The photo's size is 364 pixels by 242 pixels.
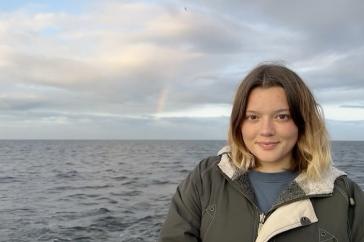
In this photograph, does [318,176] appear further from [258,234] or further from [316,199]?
[258,234]

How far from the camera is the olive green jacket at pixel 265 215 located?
9.07 feet

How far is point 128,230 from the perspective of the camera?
13.5 m

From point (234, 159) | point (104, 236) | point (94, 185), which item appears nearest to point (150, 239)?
point (104, 236)

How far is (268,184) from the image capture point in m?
3.04

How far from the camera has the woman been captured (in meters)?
2.79

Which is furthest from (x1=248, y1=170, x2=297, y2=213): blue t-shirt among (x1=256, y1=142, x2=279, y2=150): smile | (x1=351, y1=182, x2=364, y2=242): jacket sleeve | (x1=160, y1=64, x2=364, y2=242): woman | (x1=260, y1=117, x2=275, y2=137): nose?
(x1=351, y1=182, x2=364, y2=242): jacket sleeve

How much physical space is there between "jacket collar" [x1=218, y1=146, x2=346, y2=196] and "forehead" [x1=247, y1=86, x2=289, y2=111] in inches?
17.3

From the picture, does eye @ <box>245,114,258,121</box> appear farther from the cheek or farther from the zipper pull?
the zipper pull

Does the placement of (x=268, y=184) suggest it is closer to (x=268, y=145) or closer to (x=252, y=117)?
(x=268, y=145)

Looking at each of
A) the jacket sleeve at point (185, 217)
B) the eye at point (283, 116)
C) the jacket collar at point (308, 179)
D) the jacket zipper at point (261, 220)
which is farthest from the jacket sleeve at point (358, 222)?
the jacket sleeve at point (185, 217)

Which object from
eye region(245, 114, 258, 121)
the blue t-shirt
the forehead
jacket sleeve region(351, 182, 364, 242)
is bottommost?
jacket sleeve region(351, 182, 364, 242)

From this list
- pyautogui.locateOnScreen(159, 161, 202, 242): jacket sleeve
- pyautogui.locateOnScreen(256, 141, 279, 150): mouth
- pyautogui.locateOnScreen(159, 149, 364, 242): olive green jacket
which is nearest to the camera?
pyautogui.locateOnScreen(159, 149, 364, 242): olive green jacket

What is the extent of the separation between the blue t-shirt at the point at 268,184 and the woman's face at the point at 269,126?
0.11 meters

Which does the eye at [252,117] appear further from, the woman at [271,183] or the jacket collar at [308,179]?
the jacket collar at [308,179]
